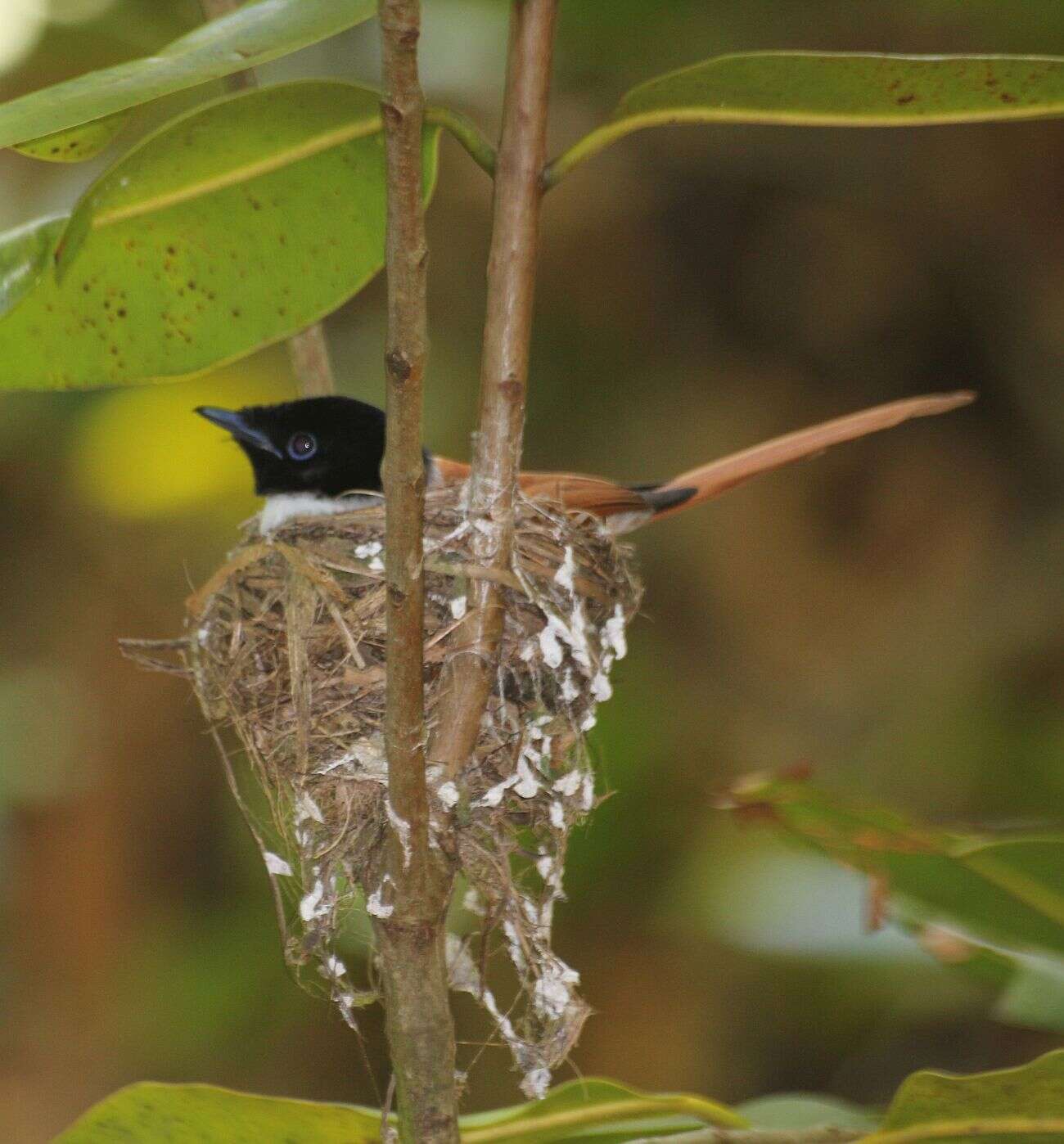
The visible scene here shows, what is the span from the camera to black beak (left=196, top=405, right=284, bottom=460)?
3.32m

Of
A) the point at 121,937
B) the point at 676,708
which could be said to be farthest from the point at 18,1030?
the point at 676,708

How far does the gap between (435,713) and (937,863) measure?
1046mm

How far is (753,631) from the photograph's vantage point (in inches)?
223

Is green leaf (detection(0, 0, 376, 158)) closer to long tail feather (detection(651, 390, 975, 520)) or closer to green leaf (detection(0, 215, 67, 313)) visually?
green leaf (detection(0, 215, 67, 313))

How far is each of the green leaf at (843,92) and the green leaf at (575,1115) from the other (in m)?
1.34

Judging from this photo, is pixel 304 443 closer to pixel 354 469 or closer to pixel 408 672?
pixel 354 469

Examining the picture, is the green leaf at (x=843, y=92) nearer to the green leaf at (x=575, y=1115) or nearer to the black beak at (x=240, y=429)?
the green leaf at (x=575, y=1115)

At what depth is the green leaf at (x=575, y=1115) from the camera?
2.10 metres

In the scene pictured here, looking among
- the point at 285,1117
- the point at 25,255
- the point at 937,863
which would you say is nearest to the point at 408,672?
the point at 25,255

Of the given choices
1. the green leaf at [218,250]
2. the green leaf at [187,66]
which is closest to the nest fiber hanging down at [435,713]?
the green leaf at [218,250]

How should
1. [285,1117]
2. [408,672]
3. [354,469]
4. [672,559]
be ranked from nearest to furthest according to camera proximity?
[408,672] → [285,1117] → [354,469] → [672,559]

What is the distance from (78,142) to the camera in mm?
1771

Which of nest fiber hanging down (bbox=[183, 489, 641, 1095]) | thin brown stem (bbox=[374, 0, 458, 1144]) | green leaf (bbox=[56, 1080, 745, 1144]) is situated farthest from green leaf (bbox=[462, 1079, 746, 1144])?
thin brown stem (bbox=[374, 0, 458, 1144])

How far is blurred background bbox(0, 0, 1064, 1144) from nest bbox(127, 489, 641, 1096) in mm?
1787
